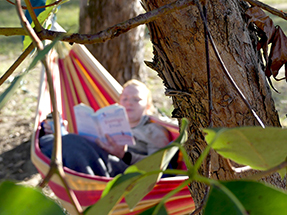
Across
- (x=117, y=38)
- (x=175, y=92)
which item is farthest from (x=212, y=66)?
(x=117, y=38)

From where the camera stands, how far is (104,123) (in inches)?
83.9

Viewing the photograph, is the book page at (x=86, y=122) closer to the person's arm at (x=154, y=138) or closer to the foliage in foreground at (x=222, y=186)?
the person's arm at (x=154, y=138)

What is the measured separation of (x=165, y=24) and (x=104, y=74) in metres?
1.64

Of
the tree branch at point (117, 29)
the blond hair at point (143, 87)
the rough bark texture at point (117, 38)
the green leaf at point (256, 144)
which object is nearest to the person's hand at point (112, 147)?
the blond hair at point (143, 87)

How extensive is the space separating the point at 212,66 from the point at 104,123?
5.19 feet

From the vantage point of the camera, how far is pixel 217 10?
0.59 m

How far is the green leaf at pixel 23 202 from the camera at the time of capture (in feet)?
0.63

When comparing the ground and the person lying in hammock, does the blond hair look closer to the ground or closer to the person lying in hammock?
the person lying in hammock

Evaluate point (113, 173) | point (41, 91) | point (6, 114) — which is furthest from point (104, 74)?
point (6, 114)

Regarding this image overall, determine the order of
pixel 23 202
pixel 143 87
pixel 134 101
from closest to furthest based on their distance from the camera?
pixel 23 202
pixel 134 101
pixel 143 87

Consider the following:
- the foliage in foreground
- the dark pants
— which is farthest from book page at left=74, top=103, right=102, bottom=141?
the foliage in foreground

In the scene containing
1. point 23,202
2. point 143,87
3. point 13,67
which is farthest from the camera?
point 143,87

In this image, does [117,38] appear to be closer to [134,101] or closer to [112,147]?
[134,101]

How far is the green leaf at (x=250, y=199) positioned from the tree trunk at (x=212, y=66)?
0.37m
